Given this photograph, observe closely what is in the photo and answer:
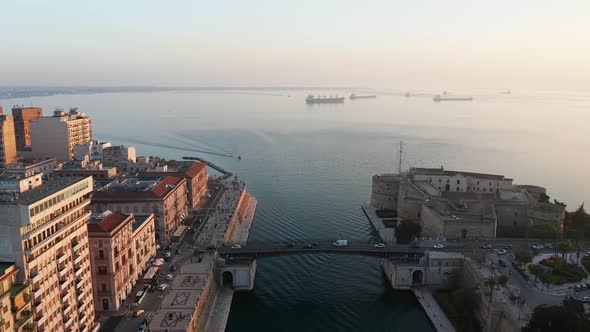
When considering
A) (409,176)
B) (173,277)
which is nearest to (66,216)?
(173,277)

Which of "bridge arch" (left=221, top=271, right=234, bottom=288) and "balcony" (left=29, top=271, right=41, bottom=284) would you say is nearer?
"balcony" (left=29, top=271, right=41, bottom=284)

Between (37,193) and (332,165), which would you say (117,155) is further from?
(37,193)

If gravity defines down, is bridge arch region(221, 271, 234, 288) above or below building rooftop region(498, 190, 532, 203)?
below

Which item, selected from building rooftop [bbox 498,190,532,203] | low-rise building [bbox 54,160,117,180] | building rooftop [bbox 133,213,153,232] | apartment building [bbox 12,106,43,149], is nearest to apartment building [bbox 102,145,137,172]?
low-rise building [bbox 54,160,117,180]

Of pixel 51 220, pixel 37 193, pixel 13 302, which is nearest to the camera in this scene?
pixel 13 302

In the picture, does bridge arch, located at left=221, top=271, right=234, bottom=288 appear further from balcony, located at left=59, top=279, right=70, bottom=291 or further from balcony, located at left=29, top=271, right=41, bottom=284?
balcony, located at left=29, top=271, right=41, bottom=284

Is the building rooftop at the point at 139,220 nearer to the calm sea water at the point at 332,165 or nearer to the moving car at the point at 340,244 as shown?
the calm sea water at the point at 332,165

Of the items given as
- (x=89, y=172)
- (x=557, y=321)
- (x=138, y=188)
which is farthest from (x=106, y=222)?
(x=557, y=321)

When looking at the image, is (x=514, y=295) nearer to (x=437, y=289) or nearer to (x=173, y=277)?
(x=437, y=289)
